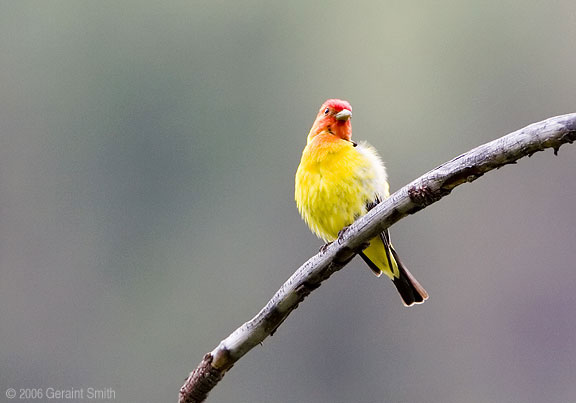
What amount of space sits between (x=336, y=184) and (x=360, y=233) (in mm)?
1886

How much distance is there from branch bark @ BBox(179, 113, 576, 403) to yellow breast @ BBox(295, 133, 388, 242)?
1625mm

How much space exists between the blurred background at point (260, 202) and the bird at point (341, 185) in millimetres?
18231

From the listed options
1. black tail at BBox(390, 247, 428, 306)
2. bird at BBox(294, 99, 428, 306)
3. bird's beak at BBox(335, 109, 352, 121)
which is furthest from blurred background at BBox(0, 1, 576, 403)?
bird's beak at BBox(335, 109, 352, 121)

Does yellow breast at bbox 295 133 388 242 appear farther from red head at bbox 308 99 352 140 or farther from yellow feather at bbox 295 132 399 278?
red head at bbox 308 99 352 140

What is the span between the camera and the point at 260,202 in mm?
32281

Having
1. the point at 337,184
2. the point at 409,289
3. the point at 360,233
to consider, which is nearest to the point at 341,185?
the point at 337,184

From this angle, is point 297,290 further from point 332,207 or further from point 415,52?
point 415,52

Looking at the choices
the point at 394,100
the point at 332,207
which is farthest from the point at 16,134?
the point at 332,207

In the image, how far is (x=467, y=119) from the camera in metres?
36.4

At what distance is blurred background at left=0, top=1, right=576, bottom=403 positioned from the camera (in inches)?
1126

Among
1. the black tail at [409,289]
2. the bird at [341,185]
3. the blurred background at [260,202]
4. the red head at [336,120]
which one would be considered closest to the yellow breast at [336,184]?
the bird at [341,185]

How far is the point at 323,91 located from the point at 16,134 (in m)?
10.1

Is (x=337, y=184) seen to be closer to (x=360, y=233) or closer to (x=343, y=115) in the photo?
(x=343, y=115)

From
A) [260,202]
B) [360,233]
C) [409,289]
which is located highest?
[260,202]
